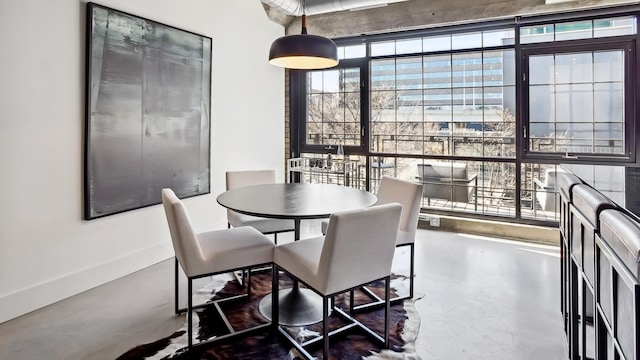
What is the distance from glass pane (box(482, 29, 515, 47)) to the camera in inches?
174

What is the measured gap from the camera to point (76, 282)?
2941 mm

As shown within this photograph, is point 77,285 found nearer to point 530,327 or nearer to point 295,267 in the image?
point 295,267

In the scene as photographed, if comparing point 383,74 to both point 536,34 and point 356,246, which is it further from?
point 356,246

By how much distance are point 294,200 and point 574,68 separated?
139 inches

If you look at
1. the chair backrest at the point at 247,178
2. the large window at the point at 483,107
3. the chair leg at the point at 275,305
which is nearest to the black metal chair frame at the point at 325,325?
the chair leg at the point at 275,305

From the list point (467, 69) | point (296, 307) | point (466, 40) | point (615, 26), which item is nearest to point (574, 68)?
point (615, 26)

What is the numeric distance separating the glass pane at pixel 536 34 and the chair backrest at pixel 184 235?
13.7 feet

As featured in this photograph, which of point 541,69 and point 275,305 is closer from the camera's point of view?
point 275,305

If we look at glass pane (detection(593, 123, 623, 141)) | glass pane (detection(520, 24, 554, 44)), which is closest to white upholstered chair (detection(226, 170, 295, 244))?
glass pane (detection(520, 24, 554, 44))

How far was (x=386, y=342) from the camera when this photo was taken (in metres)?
2.18

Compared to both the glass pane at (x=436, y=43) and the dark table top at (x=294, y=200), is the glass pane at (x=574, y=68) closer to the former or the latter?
the glass pane at (x=436, y=43)

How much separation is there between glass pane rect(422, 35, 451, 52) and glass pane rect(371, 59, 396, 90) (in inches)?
17.8

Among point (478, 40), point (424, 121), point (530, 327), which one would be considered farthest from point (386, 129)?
point (530, 327)

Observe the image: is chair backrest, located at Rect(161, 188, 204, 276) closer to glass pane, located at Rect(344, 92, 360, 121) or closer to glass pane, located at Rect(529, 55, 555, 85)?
glass pane, located at Rect(344, 92, 360, 121)
